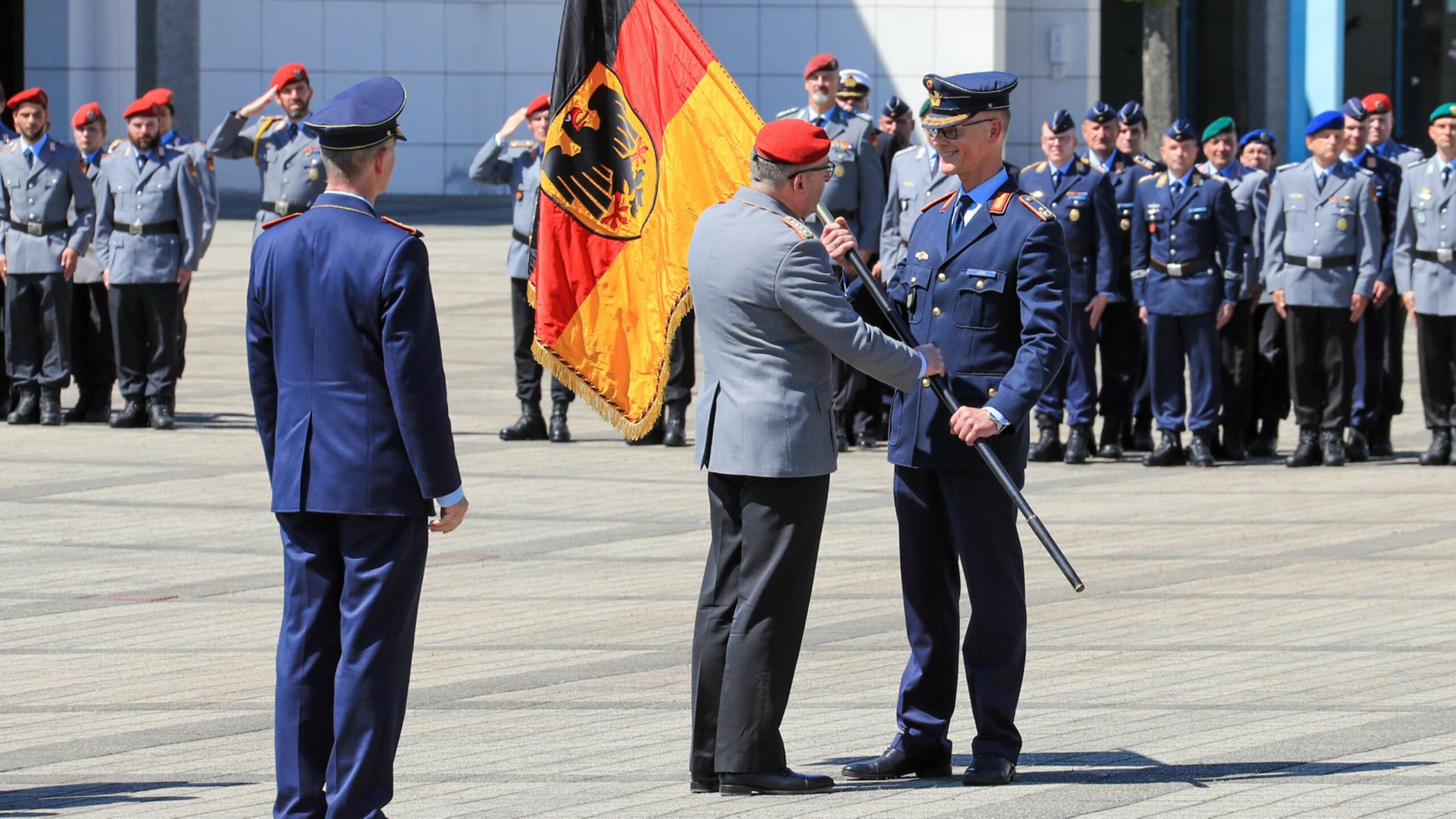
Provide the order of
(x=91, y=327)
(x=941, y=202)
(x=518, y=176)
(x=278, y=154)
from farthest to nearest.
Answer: (x=91, y=327) < (x=278, y=154) < (x=518, y=176) < (x=941, y=202)

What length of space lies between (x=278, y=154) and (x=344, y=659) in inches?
381

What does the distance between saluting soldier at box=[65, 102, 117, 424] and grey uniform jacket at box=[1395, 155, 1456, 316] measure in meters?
8.29

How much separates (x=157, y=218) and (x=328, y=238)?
370 inches

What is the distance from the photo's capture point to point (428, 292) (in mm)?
5145

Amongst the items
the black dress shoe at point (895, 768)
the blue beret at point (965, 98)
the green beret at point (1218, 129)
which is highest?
the green beret at point (1218, 129)

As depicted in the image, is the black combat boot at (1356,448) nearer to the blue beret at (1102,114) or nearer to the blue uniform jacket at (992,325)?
the blue beret at (1102,114)

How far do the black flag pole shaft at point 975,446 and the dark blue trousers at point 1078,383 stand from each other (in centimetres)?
697

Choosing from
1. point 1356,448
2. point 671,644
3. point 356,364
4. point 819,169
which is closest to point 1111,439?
point 1356,448

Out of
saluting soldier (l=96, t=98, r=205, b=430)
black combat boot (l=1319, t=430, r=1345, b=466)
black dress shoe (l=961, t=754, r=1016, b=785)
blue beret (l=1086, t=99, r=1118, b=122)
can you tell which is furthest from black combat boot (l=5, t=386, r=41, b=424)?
black dress shoe (l=961, t=754, r=1016, b=785)

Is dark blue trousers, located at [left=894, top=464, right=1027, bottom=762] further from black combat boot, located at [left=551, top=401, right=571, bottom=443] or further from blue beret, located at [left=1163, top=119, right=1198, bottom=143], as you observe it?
black combat boot, located at [left=551, top=401, right=571, bottom=443]

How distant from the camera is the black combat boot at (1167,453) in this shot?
13.0 m

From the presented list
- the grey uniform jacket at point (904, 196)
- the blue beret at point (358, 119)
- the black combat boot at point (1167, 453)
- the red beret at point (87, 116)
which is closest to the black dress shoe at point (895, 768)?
the blue beret at point (358, 119)

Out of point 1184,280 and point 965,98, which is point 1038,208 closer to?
point 965,98

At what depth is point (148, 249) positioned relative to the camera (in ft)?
45.8
